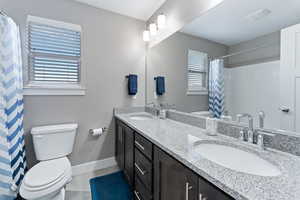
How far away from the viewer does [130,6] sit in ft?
6.82

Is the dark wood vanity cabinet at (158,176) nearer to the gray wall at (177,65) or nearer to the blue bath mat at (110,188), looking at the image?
the blue bath mat at (110,188)

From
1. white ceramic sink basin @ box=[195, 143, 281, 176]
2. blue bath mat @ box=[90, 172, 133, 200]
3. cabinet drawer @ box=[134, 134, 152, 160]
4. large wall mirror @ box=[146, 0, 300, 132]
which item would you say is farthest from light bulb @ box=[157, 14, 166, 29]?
blue bath mat @ box=[90, 172, 133, 200]

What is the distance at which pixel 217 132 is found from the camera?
1.21 meters

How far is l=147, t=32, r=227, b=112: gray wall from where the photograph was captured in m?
1.46

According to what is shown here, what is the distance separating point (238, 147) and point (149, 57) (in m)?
1.91

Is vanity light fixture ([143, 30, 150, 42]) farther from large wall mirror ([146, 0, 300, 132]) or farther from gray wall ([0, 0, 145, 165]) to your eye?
large wall mirror ([146, 0, 300, 132])

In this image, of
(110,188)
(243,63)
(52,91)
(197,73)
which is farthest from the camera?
(52,91)

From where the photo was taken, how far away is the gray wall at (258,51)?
903 millimetres

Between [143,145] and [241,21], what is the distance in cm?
128

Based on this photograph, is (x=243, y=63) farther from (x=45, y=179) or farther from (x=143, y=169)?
(x=45, y=179)

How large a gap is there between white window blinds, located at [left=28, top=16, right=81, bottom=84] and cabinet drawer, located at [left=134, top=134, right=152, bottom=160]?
130 centimetres

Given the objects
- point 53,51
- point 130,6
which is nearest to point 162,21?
point 130,6

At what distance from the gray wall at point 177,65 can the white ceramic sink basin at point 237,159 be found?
1.72ft

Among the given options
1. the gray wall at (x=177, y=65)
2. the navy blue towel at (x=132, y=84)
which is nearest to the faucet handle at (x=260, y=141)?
the gray wall at (x=177, y=65)
